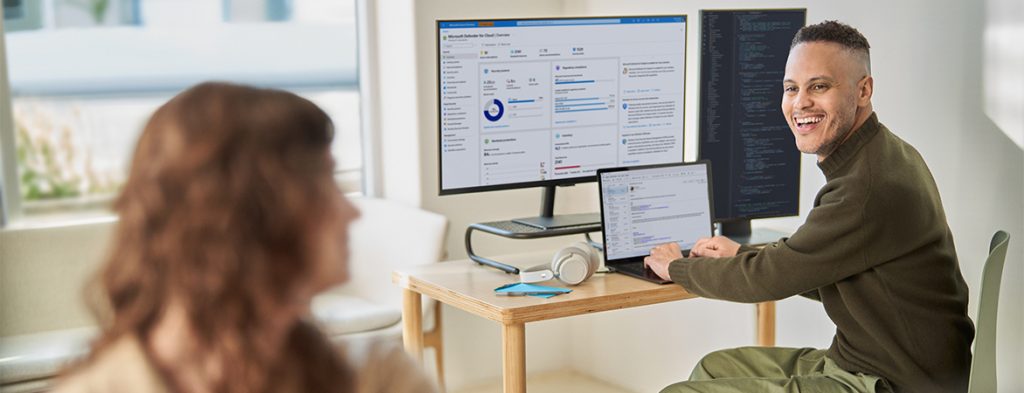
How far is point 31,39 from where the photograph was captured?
139 inches

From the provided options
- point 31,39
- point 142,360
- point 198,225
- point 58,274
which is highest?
point 31,39

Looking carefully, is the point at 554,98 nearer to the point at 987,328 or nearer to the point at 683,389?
the point at 683,389

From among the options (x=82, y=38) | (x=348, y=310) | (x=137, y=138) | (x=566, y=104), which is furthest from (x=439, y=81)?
(x=137, y=138)

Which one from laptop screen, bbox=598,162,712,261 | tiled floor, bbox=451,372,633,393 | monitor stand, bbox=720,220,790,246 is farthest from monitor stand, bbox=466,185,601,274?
tiled floor, bbox=451,372,633,393

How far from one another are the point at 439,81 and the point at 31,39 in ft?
4.86

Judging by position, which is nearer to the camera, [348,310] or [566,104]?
[566,104]

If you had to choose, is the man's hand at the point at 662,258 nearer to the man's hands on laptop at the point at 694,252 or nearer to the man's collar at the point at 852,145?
the man's hands on laptop at the point at 694,252

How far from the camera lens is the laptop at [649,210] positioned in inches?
109

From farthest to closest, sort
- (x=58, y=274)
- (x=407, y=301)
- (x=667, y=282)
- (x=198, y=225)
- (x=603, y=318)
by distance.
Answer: (x=603, y=318)
(x=58, y=274)
(x=407, y=301)
(x=667, y=282)
(x=198, y=225)

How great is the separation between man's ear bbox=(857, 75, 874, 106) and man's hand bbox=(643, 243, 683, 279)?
577mm

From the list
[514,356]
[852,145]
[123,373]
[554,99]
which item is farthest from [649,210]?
[123,373]

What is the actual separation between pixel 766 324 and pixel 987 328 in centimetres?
114

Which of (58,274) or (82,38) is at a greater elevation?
(82,38)

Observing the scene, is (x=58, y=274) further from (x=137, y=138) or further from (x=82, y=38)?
(x=137, y=138)
